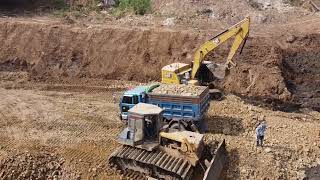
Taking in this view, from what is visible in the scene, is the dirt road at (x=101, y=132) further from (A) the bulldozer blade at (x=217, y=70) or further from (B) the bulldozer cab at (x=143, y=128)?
(B) the bulldozer cab at (x=143, y=128)

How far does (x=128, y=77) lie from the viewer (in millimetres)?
25938

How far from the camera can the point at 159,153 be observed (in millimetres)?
16266

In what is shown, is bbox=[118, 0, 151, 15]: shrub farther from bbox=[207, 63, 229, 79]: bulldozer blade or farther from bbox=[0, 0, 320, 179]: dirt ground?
bbox=[207, 63, 229, 79]: bulldozer blade

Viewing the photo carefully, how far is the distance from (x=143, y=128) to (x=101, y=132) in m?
3.47

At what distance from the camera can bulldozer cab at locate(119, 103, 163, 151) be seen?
16.3 m

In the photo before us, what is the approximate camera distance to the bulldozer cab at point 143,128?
1633cm

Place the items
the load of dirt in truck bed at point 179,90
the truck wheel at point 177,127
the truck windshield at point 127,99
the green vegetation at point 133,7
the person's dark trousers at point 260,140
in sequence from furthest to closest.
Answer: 1. the green vegetation at point 133,7
2. the truck windshield at point 127,99
3. the load of dirt in truck bed at point 179,90
4. the truck wheel at point 177,127
5. the person's dark trousers at point 260,140

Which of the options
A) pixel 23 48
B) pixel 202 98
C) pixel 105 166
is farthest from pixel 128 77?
pixel 105 166

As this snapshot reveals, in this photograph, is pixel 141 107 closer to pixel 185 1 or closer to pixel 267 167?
pixel 267 167

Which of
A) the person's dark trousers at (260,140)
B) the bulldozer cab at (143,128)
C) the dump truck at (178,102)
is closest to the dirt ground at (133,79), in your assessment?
the person's dark trousers at (260,140)

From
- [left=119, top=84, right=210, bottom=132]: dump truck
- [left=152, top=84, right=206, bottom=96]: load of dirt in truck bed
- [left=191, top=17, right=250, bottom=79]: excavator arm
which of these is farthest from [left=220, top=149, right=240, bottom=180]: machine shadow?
[left=191, top=17, right=250, bottom=79]: excavator arm

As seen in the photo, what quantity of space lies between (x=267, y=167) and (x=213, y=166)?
2493 millimetres

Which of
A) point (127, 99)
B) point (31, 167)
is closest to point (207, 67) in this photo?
point (127, 99)

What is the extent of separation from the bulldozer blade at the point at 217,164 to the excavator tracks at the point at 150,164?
0.67m
